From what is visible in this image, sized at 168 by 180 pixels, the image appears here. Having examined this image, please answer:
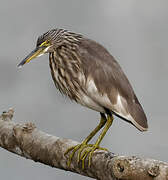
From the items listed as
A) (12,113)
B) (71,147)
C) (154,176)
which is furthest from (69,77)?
(154,176)

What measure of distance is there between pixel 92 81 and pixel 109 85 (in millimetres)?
88

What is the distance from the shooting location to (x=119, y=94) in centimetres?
212

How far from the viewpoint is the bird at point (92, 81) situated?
6.84ft

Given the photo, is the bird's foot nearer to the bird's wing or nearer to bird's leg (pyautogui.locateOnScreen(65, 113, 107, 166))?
bird's leg (pyautogui.locateOnScreen(65, 113, 107, 166))

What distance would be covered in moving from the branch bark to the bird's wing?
0.25 metres

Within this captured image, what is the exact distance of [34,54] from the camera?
7.14 ft

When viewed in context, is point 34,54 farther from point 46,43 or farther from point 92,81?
point 92,81

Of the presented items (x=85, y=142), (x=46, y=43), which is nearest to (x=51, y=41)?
(x=46, y=43)

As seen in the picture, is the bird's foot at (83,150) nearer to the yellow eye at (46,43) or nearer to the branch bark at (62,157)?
the branch bark at (62,157)

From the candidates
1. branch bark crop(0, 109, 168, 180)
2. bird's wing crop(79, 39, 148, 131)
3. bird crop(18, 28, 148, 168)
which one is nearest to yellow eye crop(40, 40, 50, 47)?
bird crop(18, 28, 148, 168)

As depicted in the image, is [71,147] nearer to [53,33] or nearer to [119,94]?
[119,94]

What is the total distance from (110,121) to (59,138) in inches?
10.3

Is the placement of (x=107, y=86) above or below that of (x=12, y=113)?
above

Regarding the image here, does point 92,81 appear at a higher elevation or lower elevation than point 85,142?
higher
